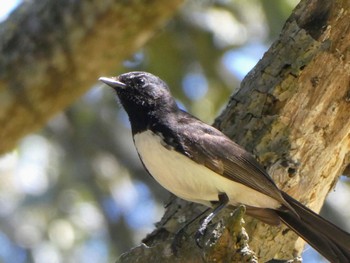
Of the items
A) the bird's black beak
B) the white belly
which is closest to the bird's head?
the bird's black beak

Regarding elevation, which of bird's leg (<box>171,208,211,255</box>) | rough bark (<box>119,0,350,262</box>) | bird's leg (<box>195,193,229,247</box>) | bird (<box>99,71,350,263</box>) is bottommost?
bird's leg (<box>171,208,211,255</box>)

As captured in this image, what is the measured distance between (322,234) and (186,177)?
86 centimetres

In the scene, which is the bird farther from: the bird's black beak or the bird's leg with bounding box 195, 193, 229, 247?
the bird's black beak

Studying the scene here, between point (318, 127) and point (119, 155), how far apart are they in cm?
401

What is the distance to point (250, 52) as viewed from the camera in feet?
30.5

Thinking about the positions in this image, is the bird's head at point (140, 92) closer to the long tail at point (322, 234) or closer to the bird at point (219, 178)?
the bird at point (219, 178)

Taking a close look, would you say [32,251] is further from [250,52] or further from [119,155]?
[250,52]

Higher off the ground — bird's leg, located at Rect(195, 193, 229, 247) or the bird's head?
the bird's head

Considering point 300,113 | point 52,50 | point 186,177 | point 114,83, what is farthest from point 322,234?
point 52,50

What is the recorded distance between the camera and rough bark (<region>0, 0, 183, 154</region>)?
6.42 meters

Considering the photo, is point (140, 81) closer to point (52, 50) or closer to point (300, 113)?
point (52, 50)

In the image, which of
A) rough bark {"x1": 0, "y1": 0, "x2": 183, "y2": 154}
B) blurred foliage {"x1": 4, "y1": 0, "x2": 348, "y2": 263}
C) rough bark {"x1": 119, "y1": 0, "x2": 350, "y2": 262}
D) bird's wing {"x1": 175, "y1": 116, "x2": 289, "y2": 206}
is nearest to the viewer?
bird's wing {"x1": 175, "y1": 116, "x2": 289, "y2": 206}

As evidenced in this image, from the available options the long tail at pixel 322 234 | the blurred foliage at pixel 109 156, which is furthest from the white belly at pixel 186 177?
the blurred foliage at pixel 109 156

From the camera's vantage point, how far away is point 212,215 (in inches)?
213
